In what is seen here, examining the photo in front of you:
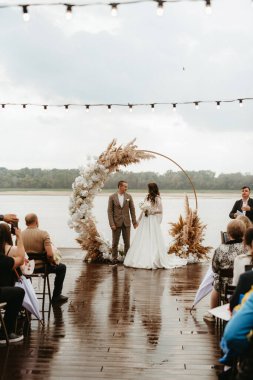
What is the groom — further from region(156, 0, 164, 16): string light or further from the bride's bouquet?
region(156, 0, 164, 16): string light

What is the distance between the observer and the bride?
10.7 meters

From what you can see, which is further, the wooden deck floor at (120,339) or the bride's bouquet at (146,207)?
the bride's bouquet at (146,207)

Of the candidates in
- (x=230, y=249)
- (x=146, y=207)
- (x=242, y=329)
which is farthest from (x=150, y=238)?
(x=242, y=329)

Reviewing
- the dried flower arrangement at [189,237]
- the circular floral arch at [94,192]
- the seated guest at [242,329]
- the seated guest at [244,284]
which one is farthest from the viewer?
the dried flower arrangement at [189,237]

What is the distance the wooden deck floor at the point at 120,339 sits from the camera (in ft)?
14.6

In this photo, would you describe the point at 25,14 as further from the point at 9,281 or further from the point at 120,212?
the point at 120,212

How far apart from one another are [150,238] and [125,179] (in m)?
1.42

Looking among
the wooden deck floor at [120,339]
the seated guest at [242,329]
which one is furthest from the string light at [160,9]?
the seated guest at [242,329]

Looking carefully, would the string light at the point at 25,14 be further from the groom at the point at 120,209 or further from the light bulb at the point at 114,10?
the groom at the point at 120,209

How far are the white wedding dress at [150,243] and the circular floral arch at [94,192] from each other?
0.79m

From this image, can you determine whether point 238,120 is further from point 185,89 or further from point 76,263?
point 76,263

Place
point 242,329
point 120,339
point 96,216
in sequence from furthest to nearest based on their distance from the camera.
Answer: point 96,216 → point 120,339 → point 242,329

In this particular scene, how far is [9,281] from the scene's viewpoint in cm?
513

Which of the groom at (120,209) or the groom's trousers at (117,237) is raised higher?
the groom at (120,209)
